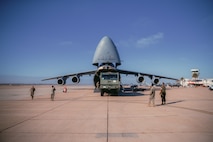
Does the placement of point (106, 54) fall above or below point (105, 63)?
above

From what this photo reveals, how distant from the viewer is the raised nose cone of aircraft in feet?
81.8

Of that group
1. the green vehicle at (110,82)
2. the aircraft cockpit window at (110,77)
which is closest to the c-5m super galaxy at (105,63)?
the green vehicle at (110,82)

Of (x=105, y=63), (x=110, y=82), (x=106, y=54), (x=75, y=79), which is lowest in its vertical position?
(x=110, y=82)

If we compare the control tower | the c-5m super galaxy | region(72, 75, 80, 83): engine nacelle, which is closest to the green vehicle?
the c-5m super galaxy

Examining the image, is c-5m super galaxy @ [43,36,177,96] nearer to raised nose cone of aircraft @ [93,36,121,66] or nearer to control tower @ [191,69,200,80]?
raised nose cone of aircraft @ [93,36,121,66]

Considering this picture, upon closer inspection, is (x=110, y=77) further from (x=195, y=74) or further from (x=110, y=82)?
(x=195, y=74)

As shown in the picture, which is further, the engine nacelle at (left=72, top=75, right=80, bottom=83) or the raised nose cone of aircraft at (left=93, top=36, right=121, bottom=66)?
the engine nacelle at (left=72, top=75, right=80, bottom=83)

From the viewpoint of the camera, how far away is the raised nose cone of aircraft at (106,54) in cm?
2494

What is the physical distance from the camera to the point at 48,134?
527cm

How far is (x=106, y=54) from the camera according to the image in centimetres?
2512

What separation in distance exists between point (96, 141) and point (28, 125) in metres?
3.09

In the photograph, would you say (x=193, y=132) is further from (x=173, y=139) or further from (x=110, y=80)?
(x=110, y=80)

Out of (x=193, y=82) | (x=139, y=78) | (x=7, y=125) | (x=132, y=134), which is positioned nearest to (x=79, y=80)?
(x=139, y=78)

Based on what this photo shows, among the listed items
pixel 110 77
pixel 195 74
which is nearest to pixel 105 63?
pixel 110 77
